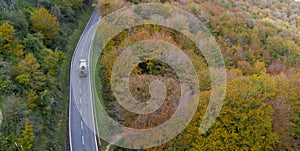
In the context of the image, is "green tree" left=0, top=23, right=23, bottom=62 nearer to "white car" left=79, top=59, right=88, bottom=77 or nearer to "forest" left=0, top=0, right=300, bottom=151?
"forest" left=0, top=0, right=300, bottom=151

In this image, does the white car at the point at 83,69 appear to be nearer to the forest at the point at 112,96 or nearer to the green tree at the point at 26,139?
the forest at the point at 112,96

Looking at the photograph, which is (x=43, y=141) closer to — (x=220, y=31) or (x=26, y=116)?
(x=26, y=116)

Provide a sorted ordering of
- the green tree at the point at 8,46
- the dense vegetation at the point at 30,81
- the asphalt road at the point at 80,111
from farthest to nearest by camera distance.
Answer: the asphalt road at the point at 80,111 → the green tree at the point at 8,46 → the dense vegetation at the point at 30,81

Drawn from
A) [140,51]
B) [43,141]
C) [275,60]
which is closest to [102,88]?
[140,51]

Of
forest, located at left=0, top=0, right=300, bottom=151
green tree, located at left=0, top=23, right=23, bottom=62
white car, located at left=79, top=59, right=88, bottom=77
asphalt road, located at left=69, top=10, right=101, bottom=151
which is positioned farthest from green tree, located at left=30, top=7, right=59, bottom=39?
green tree, located at left=0, top=23, right=23, bottom=62

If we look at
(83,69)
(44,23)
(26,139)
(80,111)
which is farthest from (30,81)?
(44,23)

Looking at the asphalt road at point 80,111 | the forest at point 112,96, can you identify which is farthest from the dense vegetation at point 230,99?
the asphalt road at point 80,111

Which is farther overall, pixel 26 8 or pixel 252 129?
pixel 26 8
